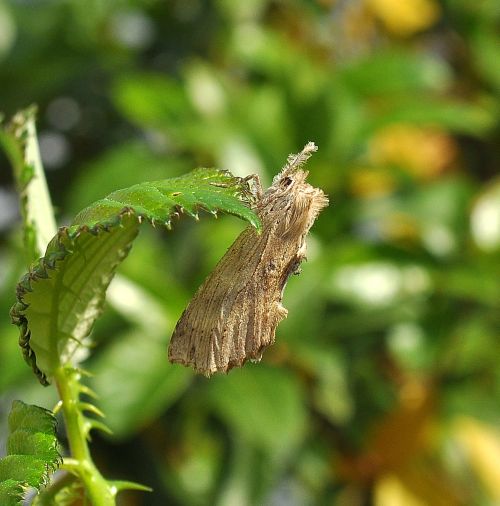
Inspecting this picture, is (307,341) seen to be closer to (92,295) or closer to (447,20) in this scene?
(447,20)

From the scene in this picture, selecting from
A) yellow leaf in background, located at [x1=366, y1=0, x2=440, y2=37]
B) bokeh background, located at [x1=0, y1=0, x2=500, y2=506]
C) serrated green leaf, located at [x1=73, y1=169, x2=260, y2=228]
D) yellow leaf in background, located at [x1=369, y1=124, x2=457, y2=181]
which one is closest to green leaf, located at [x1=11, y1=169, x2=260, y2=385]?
serrated green leaf, located at [x1=73, y1=169, x2=260, y2=228]

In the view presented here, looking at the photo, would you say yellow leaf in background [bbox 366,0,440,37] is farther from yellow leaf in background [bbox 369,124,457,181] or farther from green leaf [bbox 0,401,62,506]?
green leaf [bbox 0,401,62,506]

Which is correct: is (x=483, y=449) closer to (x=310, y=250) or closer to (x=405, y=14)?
(x=310, y=250)

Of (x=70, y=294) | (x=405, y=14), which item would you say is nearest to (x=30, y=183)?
(x=70, y=294)

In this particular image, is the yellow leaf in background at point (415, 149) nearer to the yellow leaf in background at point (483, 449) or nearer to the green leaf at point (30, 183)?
the yellow leaf in background at point (483, 449)

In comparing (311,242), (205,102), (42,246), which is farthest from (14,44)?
(42,246)

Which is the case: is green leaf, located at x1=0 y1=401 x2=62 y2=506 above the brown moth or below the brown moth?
below
